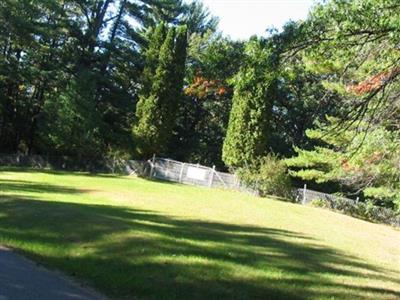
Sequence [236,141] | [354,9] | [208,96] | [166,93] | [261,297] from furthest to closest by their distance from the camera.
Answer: [208,96] < [166,93] < [236,141] < [261,297] < [354,9]

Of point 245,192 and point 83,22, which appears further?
point 83,22

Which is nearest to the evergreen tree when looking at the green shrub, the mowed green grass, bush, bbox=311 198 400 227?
the green shrub

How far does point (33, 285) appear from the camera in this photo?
311 inches

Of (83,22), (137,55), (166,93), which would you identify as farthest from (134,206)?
(83,22)

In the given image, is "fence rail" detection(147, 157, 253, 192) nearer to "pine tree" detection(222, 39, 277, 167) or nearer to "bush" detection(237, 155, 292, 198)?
"bush" detection(237, 155, 292, 198)

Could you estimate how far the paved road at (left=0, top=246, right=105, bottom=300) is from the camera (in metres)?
7.31

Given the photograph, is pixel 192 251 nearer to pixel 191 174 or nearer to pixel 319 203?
pixel 319 203

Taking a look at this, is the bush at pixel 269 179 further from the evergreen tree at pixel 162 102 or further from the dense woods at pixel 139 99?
the evergreen tree at pixel 162 102

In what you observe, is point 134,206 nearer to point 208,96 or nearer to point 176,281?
point 176,281

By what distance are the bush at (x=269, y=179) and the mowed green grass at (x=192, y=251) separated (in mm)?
12293

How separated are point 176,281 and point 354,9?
4.87 metres

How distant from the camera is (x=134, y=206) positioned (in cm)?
1864

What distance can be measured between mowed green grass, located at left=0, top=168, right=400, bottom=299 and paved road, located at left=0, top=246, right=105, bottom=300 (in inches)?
16.7

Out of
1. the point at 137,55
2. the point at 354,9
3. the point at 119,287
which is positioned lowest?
the point at 119,287
